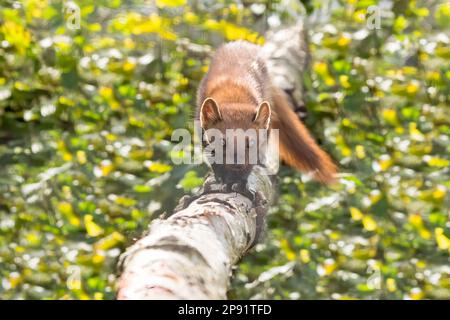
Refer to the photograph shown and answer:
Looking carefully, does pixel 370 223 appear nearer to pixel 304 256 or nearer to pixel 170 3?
pixel 304 256

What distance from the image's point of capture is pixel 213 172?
8.84ft

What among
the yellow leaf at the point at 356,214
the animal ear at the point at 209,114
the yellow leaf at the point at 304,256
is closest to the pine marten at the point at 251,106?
the animal ear at the point at 209,114

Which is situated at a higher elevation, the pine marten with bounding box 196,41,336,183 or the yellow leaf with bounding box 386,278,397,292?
the pine marten with bounding box 196,41,336,183

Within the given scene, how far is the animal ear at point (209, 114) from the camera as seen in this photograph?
9.09ft

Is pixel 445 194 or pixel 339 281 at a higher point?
pixel 445 194

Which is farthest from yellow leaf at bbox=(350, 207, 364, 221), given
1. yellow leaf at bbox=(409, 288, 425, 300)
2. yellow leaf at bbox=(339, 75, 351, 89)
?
yellow leaf at bbox=(339, 75, 351, 89)

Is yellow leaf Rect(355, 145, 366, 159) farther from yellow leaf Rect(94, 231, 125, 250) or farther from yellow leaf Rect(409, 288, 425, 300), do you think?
yellow leaf Rect(94, 231, 125, 250)

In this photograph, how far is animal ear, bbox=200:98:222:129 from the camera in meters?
2.77

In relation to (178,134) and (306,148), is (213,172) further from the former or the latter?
(178,134)

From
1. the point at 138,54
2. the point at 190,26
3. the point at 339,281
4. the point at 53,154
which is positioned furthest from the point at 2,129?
the point at 339,281

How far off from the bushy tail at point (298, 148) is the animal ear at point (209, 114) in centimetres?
56

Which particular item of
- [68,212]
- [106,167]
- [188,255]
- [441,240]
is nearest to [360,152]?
[441,240]

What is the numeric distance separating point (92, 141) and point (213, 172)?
1.32m

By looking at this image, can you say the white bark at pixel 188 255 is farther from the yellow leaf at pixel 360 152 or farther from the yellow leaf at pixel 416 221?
the yellow leaf at pixel 360 152
